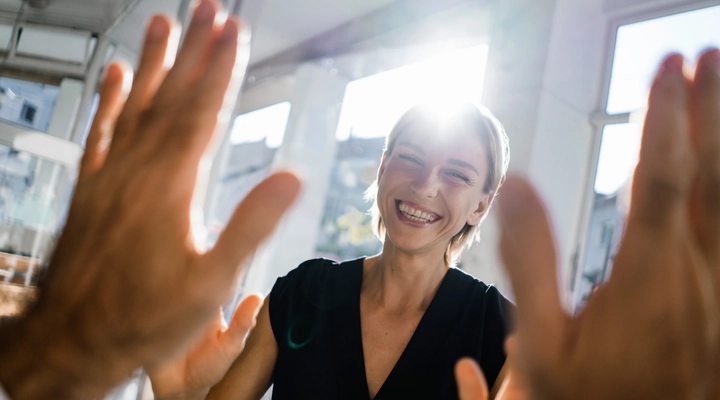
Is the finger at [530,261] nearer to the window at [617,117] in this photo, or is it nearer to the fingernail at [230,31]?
the fingernail at [230,31]

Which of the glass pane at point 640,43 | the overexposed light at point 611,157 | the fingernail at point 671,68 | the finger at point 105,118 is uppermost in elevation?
the glass pane at point 640,43

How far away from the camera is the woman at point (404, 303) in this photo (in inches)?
31.2

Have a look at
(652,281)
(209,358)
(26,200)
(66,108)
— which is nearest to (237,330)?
(209,358)

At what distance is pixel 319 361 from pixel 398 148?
1.41 feet

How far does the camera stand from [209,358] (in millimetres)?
418

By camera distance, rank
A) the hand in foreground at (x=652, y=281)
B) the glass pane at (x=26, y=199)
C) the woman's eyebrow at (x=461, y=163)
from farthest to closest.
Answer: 1. the glass pane at (x=26, y=199)
2. the woman's eyebrow at (x=461, y=163)
3. the hand in foreground at (x=652, y=281)

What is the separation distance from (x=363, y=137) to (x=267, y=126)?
3.17 ft

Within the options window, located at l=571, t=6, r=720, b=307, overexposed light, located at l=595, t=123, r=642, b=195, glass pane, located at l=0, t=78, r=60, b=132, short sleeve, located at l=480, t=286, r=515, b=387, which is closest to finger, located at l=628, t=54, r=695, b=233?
short sleeve, located at l=480, t=286, r=515, b=387

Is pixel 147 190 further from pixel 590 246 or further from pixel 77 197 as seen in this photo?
pixel 590 246

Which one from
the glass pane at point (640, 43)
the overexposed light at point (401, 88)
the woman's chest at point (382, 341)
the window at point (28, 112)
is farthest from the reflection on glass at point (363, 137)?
the woman's chest at point (382, 341)

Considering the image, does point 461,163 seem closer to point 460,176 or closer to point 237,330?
point 460,176

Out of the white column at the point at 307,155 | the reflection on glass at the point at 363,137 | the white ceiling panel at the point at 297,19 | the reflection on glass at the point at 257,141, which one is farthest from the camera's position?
the reflection on glass at the point at 257,141

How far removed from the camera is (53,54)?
190cm

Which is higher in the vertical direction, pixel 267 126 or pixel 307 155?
pixel 267 126
